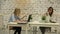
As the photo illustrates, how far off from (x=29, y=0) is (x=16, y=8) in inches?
21.9

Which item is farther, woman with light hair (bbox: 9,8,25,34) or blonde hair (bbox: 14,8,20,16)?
blonde hair (bbox: 14,8,20,16)

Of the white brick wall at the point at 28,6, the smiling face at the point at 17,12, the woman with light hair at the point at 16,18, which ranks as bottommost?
the woman with light hair at the point at 16,18

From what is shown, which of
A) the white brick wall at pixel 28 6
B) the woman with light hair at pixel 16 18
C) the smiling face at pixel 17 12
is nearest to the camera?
the woman with light hair at pixel 16 18

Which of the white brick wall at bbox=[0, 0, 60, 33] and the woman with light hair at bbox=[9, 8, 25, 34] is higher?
the white brick wall at bbox=[0, 0, 60, 33]

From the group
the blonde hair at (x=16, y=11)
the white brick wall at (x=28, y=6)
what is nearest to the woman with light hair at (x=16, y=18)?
the blonde hair at (x=16, y=11)

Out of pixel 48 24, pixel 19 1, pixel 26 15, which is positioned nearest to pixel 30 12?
pixel 26 15

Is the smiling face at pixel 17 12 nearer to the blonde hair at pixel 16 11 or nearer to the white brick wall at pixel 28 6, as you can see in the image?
the blonde hair at pixel 16 11

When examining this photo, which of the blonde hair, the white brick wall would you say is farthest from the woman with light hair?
the white brick wall

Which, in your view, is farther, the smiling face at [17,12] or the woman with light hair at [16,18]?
the smiling face at [17,12]

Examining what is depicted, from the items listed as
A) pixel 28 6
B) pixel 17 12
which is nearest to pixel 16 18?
pixel 17 12

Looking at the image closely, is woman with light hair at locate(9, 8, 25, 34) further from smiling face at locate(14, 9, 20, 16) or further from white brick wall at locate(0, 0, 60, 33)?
white brick wall at locate(0, 0, 60, 33)

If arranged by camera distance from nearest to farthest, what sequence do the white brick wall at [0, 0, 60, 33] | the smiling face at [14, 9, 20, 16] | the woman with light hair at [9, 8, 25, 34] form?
the woman with light hair at [9, 8, 25, 34], the smiling face at [14, 9, 20, 16], the white brick wall at [0, 0, 60, 33]

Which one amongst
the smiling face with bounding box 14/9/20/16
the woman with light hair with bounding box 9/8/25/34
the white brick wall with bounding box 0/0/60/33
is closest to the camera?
the woman with light hair with bounding box 9/8/25/34

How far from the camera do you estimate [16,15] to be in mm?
5371
